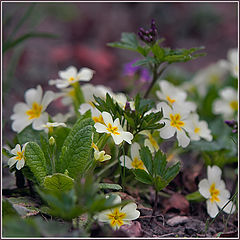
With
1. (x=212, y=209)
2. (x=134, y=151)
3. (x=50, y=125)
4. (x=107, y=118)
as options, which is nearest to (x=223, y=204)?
Result: (x=212, y=209)

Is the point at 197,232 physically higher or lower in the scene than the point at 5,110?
lower

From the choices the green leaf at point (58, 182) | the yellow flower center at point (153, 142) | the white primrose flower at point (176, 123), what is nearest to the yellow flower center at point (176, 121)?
the white primrose flower at point (176, 123)

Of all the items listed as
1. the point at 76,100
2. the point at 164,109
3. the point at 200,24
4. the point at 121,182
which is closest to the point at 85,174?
the point at 121,182

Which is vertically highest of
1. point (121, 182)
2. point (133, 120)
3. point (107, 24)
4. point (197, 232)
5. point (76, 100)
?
point (107, 24)

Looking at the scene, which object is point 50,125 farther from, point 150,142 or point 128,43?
point 128,43

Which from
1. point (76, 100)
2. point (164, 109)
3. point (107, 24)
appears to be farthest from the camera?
→ point (107, 24)

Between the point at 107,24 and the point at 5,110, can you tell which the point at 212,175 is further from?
the point at 107,24

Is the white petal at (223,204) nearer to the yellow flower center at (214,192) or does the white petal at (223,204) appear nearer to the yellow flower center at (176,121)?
the yellow flower center at (214,192)
